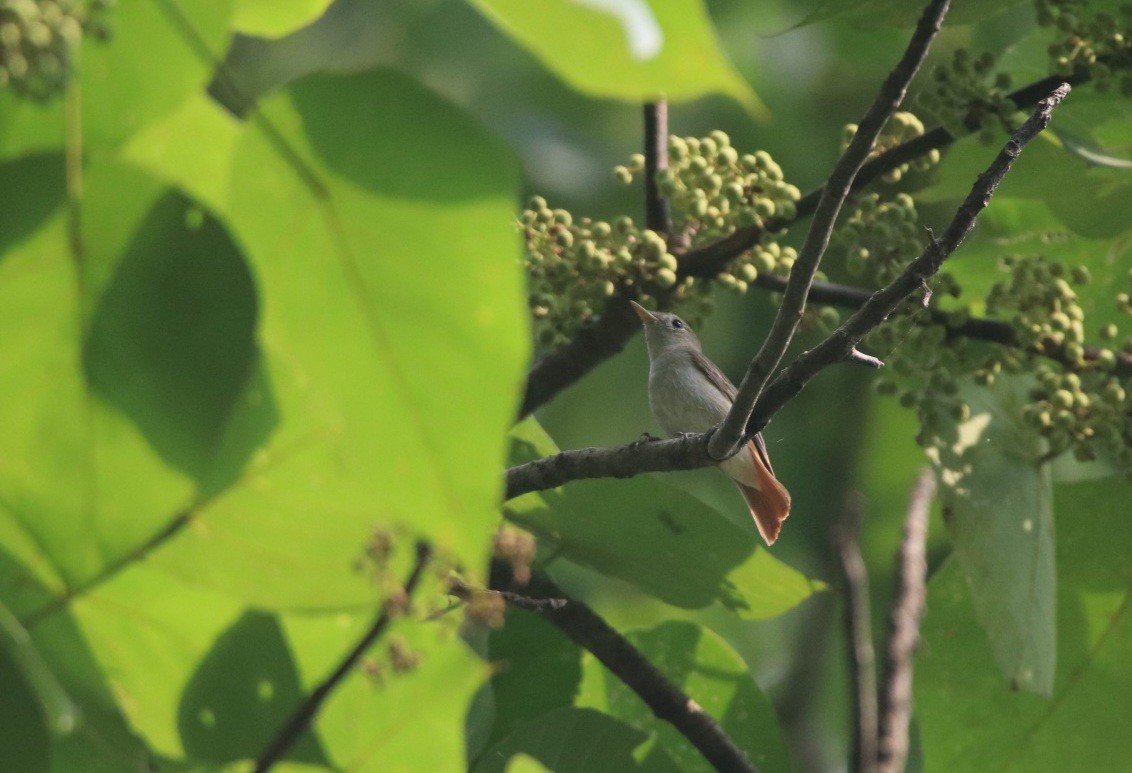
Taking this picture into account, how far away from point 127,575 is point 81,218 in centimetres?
27

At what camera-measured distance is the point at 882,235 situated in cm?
247

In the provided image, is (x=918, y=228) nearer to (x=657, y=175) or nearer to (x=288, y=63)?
(x=657, y=175)

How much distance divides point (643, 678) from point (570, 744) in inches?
13.1

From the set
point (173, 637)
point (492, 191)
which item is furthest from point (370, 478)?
point (173, 637)

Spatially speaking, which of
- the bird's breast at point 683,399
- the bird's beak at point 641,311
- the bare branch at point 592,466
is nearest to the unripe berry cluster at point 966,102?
the bird's beak at point 641,311

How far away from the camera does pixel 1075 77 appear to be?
90.7 inches

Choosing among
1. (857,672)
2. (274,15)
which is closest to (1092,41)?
(274,15)

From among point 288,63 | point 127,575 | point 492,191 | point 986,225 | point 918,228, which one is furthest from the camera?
point 288,63

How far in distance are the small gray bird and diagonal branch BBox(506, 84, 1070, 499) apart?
76.5 inches

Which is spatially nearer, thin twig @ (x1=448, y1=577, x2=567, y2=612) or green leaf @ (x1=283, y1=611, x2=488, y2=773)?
green leaf @ (x1=283, y1=611, x2=488, y2=773)

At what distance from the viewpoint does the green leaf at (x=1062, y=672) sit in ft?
8.07

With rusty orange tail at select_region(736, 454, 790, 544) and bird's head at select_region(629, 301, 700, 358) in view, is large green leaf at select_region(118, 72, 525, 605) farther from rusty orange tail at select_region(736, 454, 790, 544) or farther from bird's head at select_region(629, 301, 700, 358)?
bird's head at select_region(629, 301, 700, 358)

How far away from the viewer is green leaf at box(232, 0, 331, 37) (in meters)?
1.08

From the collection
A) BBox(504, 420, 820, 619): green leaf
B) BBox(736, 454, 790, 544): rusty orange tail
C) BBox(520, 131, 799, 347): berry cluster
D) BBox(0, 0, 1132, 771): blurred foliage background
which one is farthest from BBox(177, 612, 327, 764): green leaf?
BBox(736, 454, 790, 544): rusty orange tail
